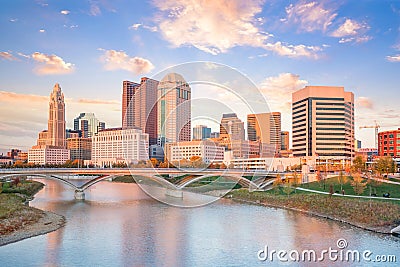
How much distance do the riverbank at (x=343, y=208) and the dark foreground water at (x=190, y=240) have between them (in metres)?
1.05

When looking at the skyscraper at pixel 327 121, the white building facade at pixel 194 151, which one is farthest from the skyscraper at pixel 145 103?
the skyscraper at pixel 327 121

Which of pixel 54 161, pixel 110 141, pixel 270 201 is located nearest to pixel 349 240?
pixel 270 201

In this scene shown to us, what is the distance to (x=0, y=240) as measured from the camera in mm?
16766

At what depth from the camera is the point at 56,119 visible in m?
119

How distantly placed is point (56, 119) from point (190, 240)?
109m

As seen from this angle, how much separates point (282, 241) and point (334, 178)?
21163mm

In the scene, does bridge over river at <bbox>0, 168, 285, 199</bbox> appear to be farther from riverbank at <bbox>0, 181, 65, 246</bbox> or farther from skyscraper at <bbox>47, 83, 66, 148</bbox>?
skyscraper at <bbox>47, 83, 66, 148</bbox>

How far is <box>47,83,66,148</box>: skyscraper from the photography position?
4643 inches

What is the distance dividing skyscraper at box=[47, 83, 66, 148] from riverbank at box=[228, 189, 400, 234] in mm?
94731

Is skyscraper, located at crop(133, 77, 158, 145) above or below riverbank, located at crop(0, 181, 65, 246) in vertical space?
above

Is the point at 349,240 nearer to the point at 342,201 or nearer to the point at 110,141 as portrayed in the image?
the point at 342,201

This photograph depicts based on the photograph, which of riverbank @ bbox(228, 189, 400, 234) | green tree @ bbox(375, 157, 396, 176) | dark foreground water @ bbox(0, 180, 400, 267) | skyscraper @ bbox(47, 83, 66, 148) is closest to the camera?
dark foreground water @ bbox(0, 180, 400, 267)

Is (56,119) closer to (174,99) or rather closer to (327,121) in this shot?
(327,121)

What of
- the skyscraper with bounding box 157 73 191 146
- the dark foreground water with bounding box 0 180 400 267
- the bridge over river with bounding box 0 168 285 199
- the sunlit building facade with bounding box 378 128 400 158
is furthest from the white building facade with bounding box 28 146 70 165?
the skyscraper with bounding box 157 73 191 146
